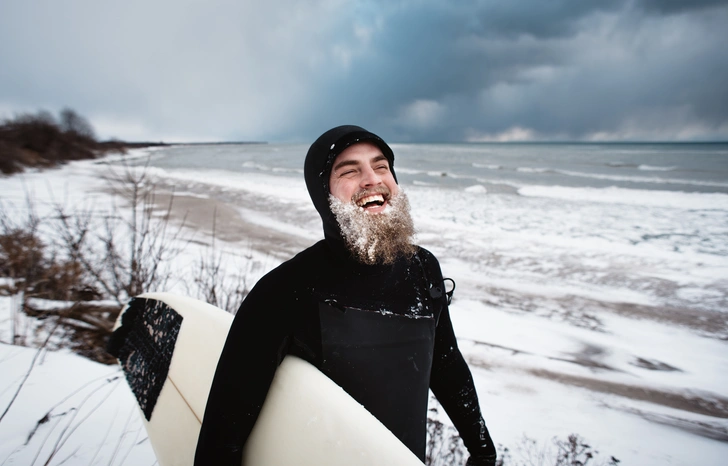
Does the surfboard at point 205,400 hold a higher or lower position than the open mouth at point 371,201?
lower

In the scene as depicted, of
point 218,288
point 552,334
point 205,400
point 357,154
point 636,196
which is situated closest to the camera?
point 357,154

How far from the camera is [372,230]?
1.23 metres

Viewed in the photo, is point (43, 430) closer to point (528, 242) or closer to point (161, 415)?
point (161, 415)

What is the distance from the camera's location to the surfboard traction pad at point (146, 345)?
1974 millimetres

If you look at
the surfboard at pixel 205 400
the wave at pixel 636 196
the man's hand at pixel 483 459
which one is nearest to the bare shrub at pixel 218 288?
the surfboard at pixel 205 400

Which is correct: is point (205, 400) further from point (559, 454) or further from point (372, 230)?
point (559, 454)

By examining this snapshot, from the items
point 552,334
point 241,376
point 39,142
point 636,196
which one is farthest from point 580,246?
point 39,142

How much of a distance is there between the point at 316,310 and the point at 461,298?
407cm

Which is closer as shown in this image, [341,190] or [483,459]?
[341,190]

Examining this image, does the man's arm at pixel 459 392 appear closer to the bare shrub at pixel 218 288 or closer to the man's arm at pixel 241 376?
the man's arm at pixel 241 376

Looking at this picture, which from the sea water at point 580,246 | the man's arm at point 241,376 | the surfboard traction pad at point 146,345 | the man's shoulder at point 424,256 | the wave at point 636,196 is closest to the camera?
the man's arm at point 241,376

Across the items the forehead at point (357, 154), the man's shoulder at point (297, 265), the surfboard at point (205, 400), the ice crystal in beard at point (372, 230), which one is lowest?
the surfboard at point (205, 400)

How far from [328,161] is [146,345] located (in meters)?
1.77

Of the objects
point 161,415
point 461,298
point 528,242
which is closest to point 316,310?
point 161,415
